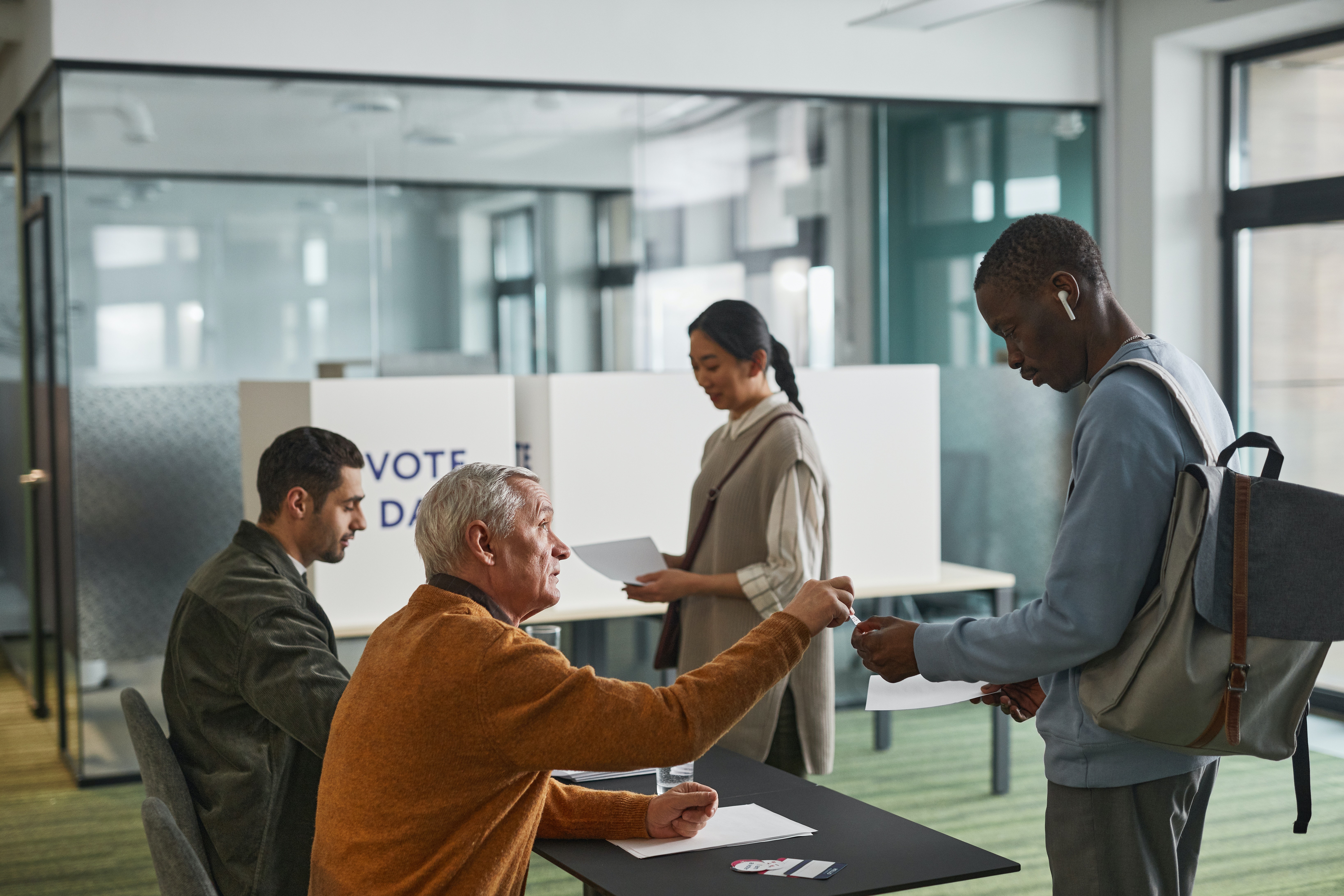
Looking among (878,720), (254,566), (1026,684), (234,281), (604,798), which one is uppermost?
(234,281)

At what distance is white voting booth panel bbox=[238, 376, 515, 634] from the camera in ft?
13.2

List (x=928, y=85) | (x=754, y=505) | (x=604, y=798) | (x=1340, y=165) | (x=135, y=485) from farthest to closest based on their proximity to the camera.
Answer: (x=928, y=85) → (x=1340, y=165) → (x=135, y=485) → (x=754, y=505) → (x=604, y=798)

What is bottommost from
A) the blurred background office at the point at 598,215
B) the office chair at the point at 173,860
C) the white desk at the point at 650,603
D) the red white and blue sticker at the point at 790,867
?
the white desk at the point at 650,603

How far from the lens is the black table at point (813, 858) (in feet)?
5.64

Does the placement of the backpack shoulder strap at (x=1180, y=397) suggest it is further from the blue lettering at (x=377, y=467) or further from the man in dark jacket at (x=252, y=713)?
the blue lettering at (x=377, y=467)

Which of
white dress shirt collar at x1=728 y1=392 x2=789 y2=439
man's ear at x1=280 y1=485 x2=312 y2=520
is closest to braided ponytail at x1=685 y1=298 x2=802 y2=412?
white dress shirt collar at x1=728 y1=392 x2=789 y2=439

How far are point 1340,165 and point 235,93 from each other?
4.32 metres

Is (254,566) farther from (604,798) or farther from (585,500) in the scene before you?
(585,500)

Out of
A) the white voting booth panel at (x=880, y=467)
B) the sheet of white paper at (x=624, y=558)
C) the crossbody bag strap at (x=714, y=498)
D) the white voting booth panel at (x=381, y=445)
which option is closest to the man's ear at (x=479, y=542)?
the sheet of white paper at (x=624, y=558)

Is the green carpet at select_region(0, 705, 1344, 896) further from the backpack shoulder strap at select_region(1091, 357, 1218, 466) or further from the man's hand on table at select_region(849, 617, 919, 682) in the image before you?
the backpack shoulder strap at select_region(1091, 357, 1218, 466)

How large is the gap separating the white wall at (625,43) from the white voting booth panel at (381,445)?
1551mm

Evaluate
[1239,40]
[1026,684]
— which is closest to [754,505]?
[1026,684]

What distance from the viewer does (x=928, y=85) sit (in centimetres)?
588

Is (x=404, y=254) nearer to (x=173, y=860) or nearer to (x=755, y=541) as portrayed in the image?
(x=755, y=541)
